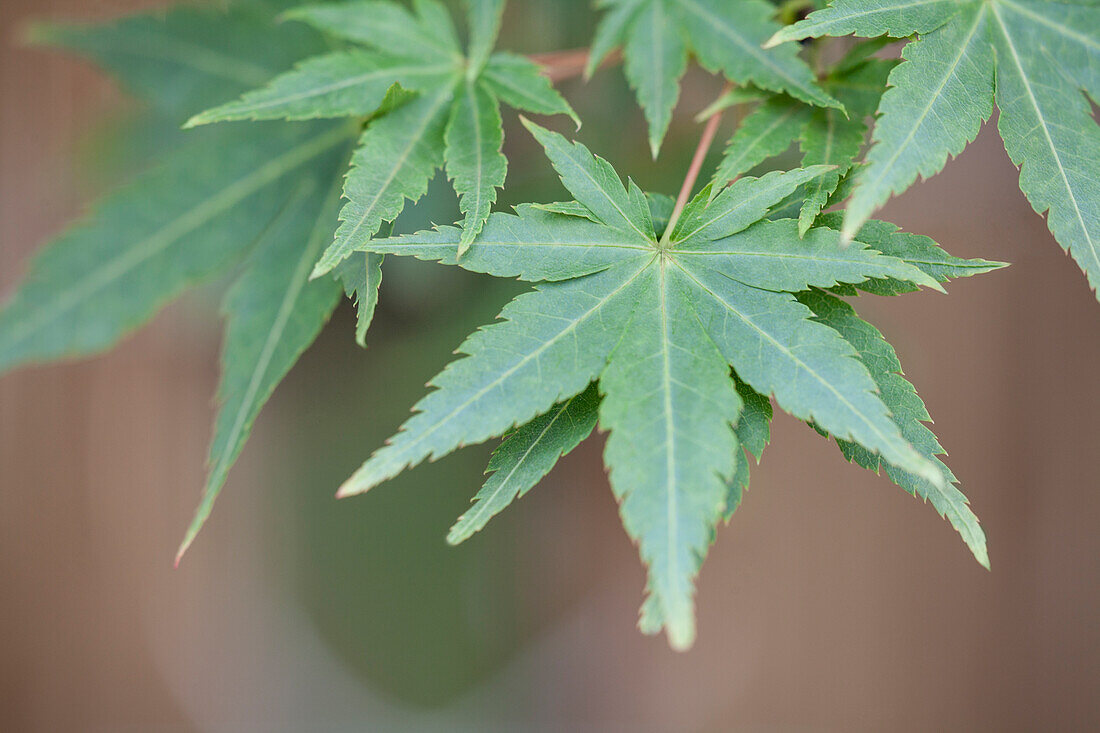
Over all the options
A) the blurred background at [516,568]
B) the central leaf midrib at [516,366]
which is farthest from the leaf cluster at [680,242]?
the blurred background at [516,568]

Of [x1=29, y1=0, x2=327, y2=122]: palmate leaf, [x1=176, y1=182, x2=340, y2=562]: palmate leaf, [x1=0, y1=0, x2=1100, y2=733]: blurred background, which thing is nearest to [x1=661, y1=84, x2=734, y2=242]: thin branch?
[x1=176, y1=182, x2=340, y2=562]: palmate leaf

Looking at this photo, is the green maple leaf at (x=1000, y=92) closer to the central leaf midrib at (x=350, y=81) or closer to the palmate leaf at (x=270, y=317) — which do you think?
the central leaf midrib at (x=350, y=81)

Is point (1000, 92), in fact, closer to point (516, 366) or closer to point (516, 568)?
point (516, 366)

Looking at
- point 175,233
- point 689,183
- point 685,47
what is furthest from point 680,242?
point 175,233

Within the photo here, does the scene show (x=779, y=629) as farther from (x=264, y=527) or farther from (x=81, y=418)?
(x=81, y=418)

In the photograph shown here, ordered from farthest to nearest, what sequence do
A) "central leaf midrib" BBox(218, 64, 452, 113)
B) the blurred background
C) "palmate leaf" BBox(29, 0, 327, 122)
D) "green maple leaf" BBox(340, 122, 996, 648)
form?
the blurred background, "palmate leaf" BBox(29, 0, 327, 122), "central leaf midrib" BBox(218, 64, 452, 113), "green maple leaf" BBox(340, 122, 996, 648)

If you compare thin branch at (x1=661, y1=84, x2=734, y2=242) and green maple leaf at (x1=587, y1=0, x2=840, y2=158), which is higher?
green maple leaf at (x1=587, y1=0, x2=840, y2=158)

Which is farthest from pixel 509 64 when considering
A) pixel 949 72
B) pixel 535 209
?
pixel 949 72

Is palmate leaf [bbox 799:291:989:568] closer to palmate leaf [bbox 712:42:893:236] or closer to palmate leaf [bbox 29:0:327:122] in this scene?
palmate leaf [bbox 712:42:893:236]
